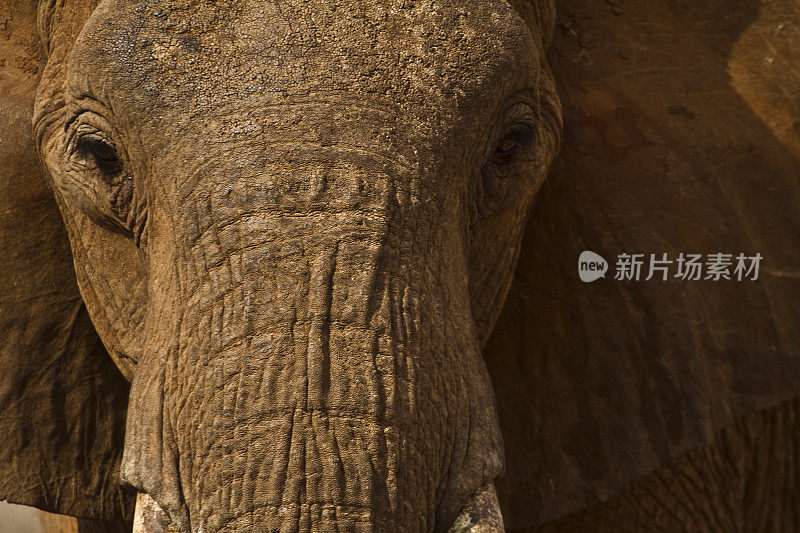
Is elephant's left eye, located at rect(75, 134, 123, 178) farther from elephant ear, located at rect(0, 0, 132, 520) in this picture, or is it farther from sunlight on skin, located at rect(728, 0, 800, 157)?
sunlight on skin, located at rect(728, 0, 800, 157)

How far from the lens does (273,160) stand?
1361 millimetres

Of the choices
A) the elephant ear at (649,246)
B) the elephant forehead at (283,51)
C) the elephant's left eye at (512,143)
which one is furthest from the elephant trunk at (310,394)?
the elephant ear at (649,246)

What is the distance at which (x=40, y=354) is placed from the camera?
195 cm

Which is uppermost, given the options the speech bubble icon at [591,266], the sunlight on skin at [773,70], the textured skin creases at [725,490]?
the sunlight on skin at [773,70]

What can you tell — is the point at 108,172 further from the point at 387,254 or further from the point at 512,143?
Result: the point at 512,143

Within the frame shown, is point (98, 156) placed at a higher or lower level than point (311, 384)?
higher

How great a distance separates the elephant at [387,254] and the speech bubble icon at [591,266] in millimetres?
29

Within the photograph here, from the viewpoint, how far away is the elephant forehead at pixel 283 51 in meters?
1.42

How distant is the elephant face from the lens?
129cm

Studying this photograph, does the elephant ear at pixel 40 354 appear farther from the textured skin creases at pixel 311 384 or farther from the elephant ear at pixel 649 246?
the elephant ear at pixel 649 246

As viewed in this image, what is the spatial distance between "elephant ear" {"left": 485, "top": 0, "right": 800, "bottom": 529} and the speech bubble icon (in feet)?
0.04

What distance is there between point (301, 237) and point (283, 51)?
0.87 feet

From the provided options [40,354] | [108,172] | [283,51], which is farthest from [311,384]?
[40,354]

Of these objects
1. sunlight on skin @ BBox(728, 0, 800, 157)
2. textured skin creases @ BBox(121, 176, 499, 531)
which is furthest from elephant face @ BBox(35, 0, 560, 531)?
sunlight on skin @ BBox(728, 0, 800, 157)
